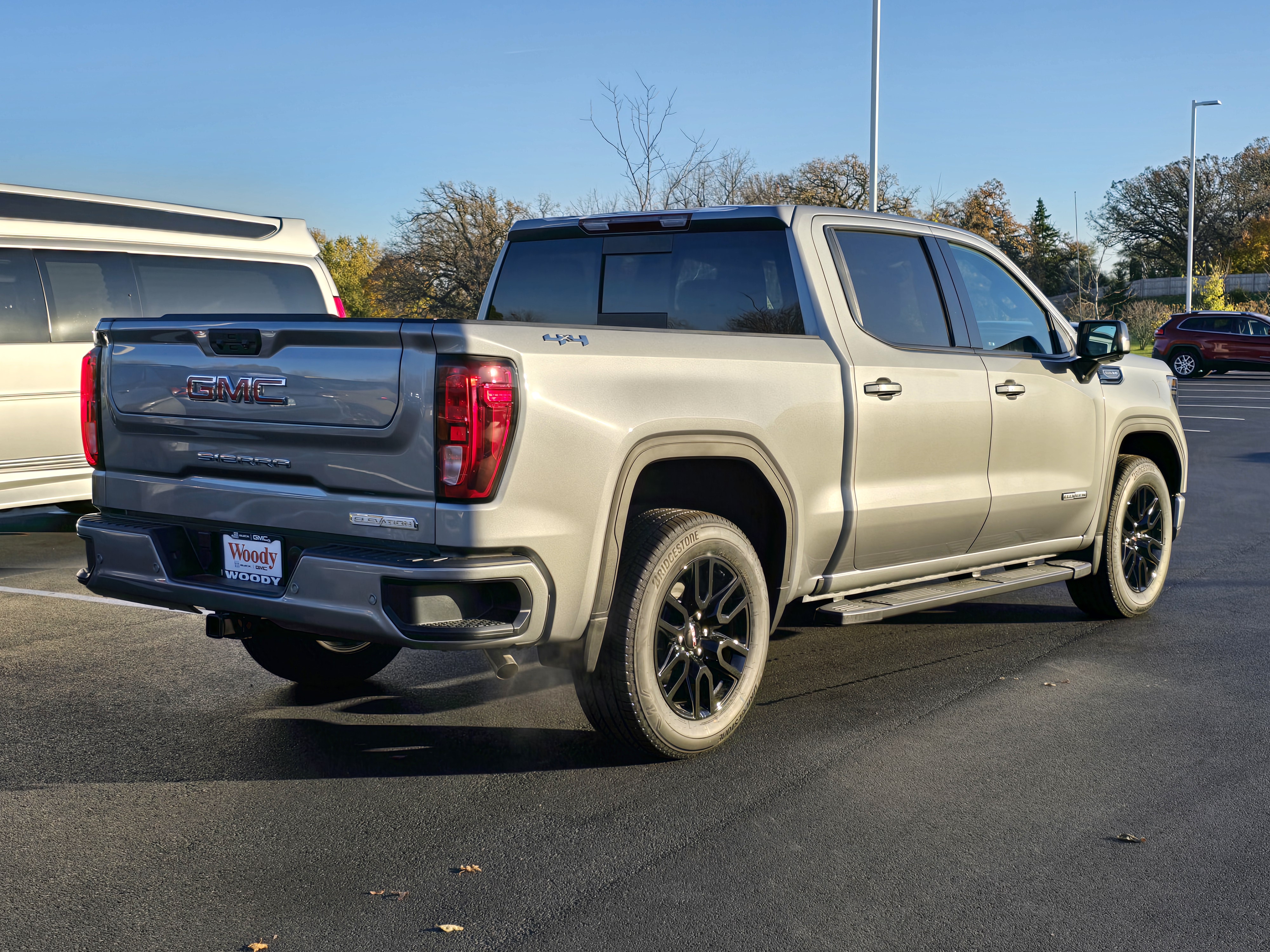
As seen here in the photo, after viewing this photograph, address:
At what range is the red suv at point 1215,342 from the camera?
3300 cm

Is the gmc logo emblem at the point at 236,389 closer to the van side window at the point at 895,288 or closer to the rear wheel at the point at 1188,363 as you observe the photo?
the van side window at the point at 895,288

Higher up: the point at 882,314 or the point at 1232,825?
the point at 882,314

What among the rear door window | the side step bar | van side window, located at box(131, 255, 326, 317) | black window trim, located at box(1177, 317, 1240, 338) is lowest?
the side step bar

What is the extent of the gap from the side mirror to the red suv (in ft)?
97.8

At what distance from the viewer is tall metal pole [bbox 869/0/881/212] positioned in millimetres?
23078

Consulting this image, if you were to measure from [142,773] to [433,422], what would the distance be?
1776mm

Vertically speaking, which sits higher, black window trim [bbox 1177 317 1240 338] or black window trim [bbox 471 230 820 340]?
black window trim [bbox 1177 317 1240 338]

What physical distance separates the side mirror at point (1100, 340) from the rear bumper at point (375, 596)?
145 inches

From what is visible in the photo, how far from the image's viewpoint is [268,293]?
10148 millimetres

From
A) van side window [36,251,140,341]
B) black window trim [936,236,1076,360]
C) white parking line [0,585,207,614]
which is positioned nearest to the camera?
black window trim [936,236,1076,360]

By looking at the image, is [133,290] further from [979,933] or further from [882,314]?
[979,933]

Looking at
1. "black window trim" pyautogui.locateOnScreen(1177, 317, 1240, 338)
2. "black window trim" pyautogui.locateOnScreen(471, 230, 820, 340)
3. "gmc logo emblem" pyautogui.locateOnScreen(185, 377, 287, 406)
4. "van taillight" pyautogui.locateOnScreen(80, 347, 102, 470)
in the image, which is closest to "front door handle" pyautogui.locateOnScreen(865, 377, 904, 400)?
"black window trim" pyautogui.locateOnScreen(471, 230, 820, 340)

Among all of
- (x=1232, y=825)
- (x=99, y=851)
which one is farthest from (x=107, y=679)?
(x=1232, y=825)

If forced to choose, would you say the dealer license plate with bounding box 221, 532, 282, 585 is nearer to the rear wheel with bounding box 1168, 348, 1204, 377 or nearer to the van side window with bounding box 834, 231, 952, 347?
the van side window with bounding box 834, 231, 952, 347
